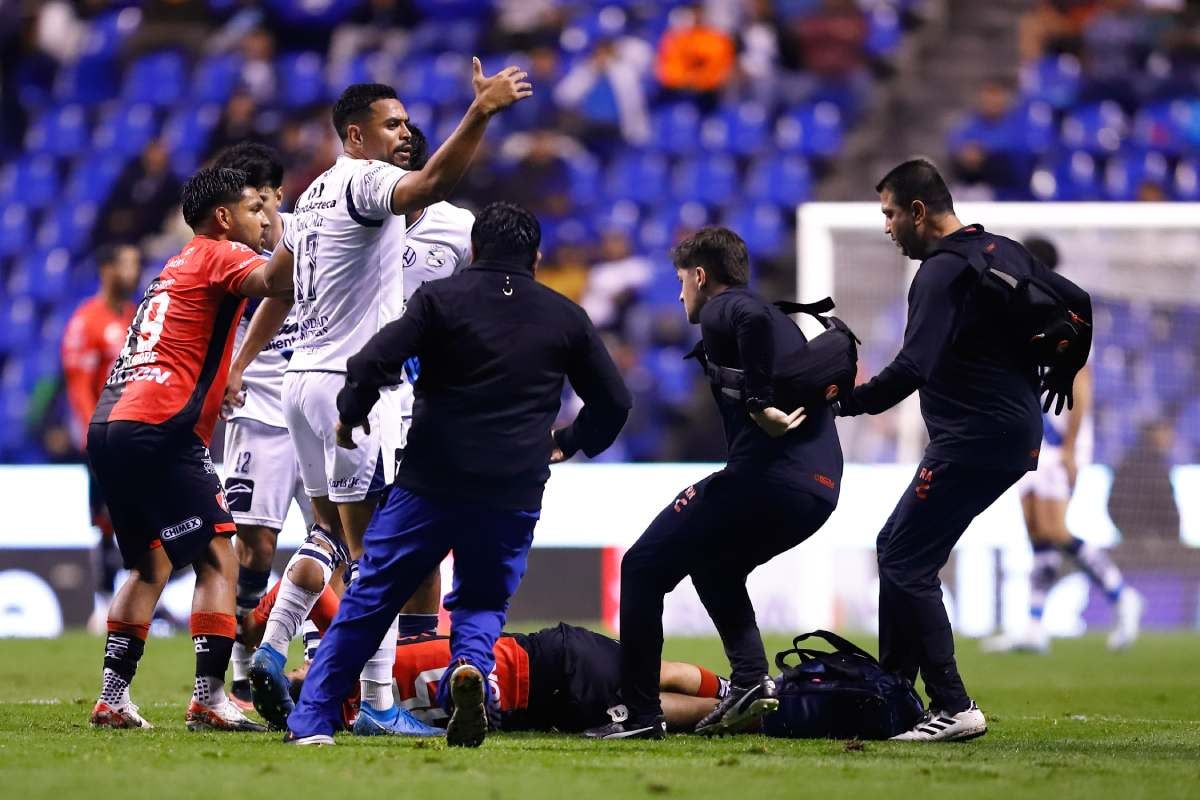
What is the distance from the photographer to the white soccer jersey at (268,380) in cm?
846

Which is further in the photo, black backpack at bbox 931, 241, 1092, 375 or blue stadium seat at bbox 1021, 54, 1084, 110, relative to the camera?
blue stadium seat at bbox 1021, 54, 1084, 110

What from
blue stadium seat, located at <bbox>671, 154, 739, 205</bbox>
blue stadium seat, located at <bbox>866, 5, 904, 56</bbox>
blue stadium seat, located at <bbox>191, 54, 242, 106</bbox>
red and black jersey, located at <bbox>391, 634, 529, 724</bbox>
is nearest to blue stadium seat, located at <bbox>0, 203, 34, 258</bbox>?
blue stadium seat, located at <bbox>191, 54, 242, 106</bbox>

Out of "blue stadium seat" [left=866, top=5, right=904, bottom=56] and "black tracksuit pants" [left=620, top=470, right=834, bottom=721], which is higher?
"blue stadium seat" [left=866, top=5, right=904, bottom=56]

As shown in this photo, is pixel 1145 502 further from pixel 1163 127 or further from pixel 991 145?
pixel 1163 127

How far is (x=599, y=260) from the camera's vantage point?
59.5 ft

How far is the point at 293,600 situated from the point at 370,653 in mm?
1015

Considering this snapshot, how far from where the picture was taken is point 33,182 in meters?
19.0

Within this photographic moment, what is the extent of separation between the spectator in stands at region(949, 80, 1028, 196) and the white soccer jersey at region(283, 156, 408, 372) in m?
12.2

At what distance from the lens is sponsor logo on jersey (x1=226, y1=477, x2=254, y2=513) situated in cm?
830

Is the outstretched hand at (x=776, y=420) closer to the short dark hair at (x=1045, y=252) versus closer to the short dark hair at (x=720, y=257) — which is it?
the short dark hair at (x=720, y=257)

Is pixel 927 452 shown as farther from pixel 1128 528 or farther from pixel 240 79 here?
pixel 240 79

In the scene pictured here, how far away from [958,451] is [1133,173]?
1262 cm

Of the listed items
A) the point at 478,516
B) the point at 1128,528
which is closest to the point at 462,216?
the point at 478,516

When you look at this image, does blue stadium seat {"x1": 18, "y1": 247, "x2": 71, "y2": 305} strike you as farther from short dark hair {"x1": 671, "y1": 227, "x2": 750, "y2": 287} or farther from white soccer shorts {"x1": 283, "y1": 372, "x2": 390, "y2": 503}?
short dark hair {"x1": 671, "y1": 227, "x2": 750, "y2": 287}
